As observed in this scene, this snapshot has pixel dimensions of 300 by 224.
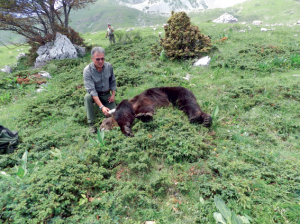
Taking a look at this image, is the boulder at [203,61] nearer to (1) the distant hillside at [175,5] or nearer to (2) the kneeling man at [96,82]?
(2) the kneeling man at [96,82]

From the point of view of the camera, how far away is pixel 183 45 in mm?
7441

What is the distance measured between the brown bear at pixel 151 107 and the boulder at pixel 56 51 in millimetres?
7720

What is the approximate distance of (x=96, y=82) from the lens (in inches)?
161

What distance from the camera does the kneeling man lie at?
3.70 meters

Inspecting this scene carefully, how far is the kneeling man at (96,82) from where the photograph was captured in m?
3.70

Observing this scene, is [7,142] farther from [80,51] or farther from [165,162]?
[80,51]

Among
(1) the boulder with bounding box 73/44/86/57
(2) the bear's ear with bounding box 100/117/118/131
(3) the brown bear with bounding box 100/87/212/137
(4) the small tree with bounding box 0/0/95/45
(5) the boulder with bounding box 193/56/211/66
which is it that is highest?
(4) the small tree with bounding box 0/0/95/45

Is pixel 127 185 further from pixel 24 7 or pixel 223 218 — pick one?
pixel 24 7

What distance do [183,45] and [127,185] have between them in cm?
683

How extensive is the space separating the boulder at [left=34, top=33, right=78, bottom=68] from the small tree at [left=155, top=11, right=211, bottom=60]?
230 inches

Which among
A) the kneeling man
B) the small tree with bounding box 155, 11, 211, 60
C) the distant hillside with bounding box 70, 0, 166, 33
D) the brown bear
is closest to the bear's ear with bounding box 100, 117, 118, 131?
the brown bear

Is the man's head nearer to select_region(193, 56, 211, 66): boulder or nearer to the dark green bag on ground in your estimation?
the dark green bag on ground

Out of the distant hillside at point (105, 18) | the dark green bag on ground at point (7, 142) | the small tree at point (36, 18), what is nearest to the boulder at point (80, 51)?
the small tree at point (36, 18)

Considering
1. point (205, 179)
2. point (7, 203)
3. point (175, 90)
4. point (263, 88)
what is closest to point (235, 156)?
point (205, 179)
